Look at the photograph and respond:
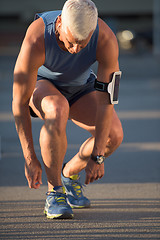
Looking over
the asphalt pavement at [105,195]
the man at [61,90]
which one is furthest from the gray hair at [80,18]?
the asphalt pavement at [105,195]

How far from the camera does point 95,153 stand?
13.3 feet

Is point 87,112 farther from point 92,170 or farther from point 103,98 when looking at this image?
point 92,170

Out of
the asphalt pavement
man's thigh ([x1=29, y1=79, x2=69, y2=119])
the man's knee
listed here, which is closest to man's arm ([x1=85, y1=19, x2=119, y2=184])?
the man's knee

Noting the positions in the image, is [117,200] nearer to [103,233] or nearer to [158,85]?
[103,233]

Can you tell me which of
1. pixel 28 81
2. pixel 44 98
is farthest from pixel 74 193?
pixel 28 81

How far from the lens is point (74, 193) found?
443 cm

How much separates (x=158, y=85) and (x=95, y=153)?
10.8 m

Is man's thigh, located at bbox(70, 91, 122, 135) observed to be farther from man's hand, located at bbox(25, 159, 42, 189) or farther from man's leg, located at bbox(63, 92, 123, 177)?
man's hand, located at bbox(25, 159, 42, 189)

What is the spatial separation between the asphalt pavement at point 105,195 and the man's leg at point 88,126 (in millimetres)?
388

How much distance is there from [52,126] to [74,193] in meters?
0.79

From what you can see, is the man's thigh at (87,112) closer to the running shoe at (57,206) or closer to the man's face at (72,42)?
the running shoe at (57,206)

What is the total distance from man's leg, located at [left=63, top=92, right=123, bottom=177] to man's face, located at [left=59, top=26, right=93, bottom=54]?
80cm

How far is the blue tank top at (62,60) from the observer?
3.78 m

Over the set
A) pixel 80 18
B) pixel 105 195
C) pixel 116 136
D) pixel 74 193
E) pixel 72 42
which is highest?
pixel 80 18
